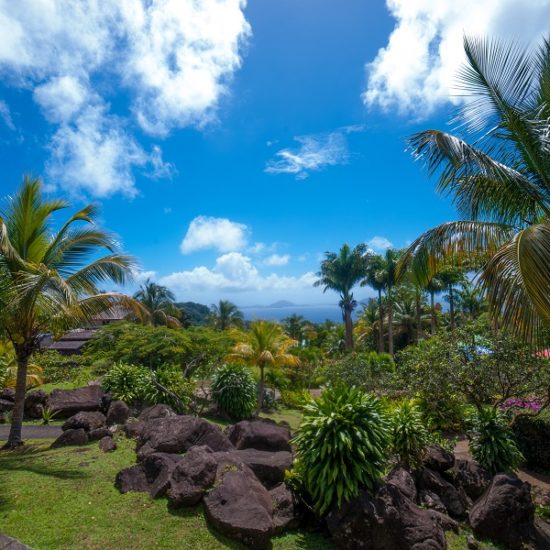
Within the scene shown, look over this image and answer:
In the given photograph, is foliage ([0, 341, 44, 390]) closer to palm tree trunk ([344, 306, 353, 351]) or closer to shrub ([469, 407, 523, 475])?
shrub ([469, 407, 523, 475])

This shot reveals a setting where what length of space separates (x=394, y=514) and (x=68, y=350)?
33.1m

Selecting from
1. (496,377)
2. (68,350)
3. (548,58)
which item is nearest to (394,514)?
(496,377)

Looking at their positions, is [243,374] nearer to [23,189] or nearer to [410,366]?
[410,366]

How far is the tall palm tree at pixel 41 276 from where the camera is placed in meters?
8.86

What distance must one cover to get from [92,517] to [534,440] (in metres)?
11.4

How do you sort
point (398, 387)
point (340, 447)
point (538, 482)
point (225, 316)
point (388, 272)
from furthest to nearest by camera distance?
point (225, 316) → point (388, 272) → point (398, 387) → point (538, 482) → point (340, 447)

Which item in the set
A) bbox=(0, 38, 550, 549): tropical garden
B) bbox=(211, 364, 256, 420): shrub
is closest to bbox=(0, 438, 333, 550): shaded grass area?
bbox=(0, 38, 550, 549): tropical garden

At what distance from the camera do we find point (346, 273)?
4147cm

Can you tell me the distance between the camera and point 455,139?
7754 millimetres

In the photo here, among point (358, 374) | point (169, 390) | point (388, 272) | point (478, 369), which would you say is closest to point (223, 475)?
point (478, 369)

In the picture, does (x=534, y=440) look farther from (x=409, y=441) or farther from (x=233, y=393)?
(x=233, y=393)

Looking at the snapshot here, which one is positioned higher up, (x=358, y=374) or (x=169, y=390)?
(x=358, y=374)

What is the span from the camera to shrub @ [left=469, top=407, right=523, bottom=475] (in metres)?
9.02

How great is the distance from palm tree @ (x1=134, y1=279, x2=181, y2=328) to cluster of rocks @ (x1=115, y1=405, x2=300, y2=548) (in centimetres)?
3729
